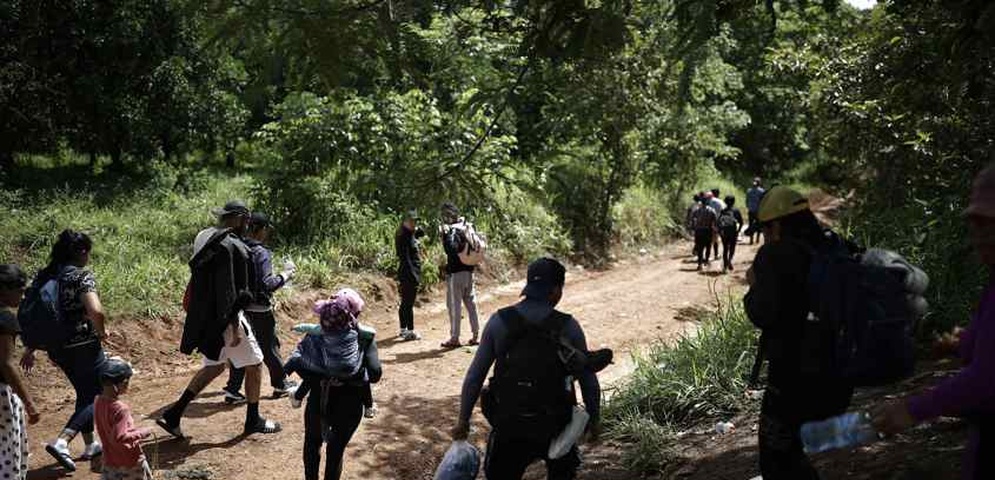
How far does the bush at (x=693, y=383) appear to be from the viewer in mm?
6474

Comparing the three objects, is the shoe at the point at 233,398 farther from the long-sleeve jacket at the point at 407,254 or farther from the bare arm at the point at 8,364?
the bare arm at the point at 8,364

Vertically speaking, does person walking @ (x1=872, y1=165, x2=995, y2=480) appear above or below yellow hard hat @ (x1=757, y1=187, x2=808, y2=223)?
below

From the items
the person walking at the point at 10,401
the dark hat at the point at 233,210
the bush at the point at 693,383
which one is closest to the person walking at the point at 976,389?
the bush at the point at 693,383

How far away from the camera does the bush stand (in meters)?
6.47

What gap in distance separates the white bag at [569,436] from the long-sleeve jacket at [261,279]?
366cm

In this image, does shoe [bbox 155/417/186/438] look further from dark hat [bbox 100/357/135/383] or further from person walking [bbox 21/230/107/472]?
dark hat [bbox 100/357/135/383]

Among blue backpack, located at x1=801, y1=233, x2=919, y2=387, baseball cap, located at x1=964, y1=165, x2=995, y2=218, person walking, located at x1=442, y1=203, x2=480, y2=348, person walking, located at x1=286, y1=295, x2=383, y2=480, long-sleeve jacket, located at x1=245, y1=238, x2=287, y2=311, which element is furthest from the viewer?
person walking, located at x1=442, y1=203, x2=480, y2=348

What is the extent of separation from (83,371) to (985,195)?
543 centimetres

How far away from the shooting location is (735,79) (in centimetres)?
2355

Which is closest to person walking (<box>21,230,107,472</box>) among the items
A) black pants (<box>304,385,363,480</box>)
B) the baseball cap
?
black pants (<box>304,385,363,480</box>)

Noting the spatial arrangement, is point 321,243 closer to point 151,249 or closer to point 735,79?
point 151,249

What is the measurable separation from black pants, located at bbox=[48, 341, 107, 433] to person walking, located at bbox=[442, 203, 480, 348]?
387cm

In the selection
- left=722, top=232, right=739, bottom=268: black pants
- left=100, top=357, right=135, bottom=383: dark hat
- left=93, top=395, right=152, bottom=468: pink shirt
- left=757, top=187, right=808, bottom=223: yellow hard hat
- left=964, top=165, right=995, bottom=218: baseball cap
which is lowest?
left=722, top=232, right=739, bottom=268: black pants

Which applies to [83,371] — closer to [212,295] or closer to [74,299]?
[74,299]
